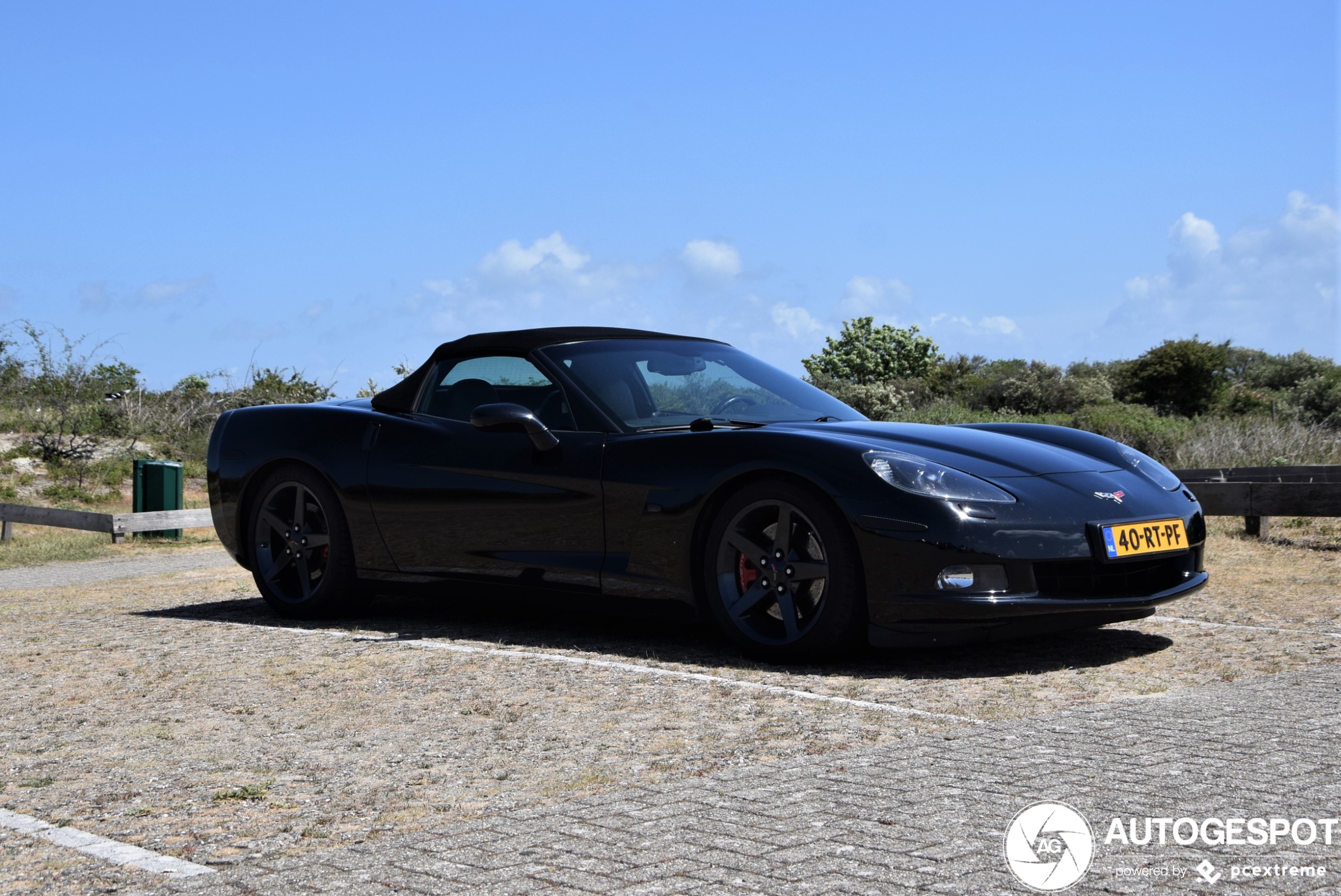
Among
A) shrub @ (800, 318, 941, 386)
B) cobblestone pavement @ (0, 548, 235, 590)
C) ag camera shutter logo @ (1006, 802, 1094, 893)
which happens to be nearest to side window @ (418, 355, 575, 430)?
ag camera shutter logo @ (1006, 802, 1094, 893)

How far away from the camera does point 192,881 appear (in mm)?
3164

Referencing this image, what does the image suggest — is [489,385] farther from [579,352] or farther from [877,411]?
[877,411]

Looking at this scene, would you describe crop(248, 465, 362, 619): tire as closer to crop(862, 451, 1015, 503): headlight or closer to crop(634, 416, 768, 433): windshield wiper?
crop(634, 416, 768, 433): windshield wiper

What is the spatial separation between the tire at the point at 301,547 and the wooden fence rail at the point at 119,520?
7.91 metres

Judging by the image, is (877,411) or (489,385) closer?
(489,385)

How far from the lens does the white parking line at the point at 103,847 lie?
10.7 feet

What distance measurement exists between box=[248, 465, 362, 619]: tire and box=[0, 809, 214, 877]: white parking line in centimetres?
377

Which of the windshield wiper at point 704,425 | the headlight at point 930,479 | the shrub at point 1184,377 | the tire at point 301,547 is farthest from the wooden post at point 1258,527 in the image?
the shrub at point 1184,377

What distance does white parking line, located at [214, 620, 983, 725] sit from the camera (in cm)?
490

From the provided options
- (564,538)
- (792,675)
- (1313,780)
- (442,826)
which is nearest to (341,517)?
(564,538)

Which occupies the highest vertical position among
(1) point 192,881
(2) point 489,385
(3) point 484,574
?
(2) point 489,385

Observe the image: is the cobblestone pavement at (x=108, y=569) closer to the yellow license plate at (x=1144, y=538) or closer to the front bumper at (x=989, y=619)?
the front bumper at (x=989, y=619)

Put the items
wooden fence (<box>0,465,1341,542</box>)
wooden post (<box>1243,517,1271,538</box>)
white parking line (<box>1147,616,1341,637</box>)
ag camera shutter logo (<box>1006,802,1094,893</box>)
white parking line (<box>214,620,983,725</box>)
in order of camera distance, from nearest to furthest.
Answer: ag camera shutter logo (<box>1006,802,1094,893</box>) → white parking line (<box>214,620,983,725</box>) → white parking line (<box>1147,616,1341,637</box>) → wooden fence (<box>0,465,1341,542</box>) → wooden post (<box>1243,517,1271,538</box>)

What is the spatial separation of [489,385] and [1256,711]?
4.02m
